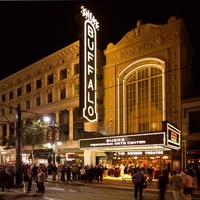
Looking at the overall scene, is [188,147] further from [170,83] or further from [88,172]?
[88,172]

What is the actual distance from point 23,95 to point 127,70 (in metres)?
25.3

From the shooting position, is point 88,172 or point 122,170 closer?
point 88,172

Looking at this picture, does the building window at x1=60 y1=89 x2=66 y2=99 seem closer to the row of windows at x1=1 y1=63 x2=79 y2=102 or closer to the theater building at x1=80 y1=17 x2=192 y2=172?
the row of windows at x1=1 y1=63 x2=79 y2=102

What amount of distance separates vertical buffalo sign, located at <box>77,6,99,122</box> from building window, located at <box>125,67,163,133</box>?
12.3ft

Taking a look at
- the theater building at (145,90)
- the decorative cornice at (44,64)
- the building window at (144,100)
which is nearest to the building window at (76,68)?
the decorative cornice at (44,64)

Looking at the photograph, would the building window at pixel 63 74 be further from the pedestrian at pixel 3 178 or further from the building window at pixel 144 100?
the pedestrian at pixel 3 178

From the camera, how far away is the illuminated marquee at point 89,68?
36.9 metres

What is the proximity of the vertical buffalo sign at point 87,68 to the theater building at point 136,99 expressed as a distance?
2174 mm

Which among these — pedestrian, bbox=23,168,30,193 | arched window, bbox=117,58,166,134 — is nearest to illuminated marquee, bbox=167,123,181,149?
arched window, bbox=117,58,166,134

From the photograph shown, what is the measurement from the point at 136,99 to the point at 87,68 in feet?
19.8

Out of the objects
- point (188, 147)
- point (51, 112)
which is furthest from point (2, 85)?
point (188, 147)

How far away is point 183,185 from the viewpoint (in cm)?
1578

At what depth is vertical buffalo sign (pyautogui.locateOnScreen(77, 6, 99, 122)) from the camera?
36.8 metres

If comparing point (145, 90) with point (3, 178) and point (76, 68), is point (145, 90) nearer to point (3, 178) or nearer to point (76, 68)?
point (76, 68)
